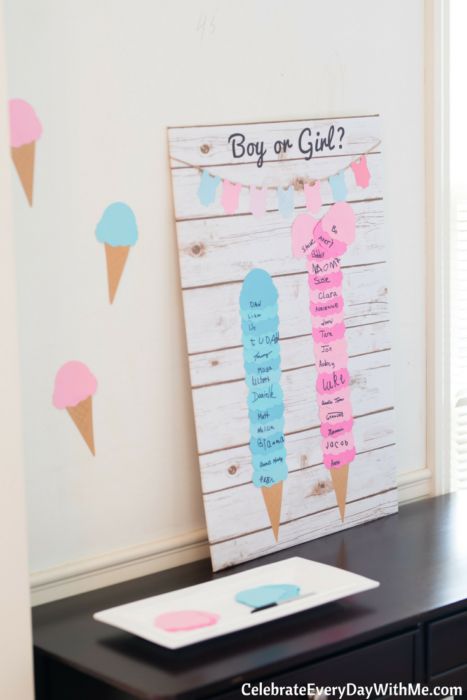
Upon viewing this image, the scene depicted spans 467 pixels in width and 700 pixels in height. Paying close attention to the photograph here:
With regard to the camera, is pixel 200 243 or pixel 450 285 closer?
pixel 200 243

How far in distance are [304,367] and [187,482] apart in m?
0.37

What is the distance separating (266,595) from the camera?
78.4 inches

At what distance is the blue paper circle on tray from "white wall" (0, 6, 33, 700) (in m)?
0.39

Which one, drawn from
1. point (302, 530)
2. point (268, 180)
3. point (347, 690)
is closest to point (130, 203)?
point (268, 180)

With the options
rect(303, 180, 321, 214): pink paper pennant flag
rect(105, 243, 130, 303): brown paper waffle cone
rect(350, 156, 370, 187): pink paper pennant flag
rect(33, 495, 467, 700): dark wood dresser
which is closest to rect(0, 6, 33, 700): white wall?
rect(33, 495, 467, 700): dark wood dresser

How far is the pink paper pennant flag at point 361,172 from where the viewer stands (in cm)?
253

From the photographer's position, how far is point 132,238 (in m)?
2.14

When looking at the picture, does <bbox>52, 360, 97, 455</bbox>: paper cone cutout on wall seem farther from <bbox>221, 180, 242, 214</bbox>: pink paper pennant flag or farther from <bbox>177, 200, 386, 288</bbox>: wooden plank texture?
<bbox>221, 180, 242, 214</bbox>: pink paper pennant flag

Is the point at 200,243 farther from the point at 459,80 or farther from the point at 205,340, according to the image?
the point at 459,80

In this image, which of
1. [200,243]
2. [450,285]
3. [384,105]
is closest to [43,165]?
[200,243]

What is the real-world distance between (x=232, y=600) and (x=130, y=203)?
0.76m

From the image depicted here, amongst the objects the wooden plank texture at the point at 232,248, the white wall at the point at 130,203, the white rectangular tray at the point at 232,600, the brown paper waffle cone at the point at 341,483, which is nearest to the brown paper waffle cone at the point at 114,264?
the white wall at the point at 130,203

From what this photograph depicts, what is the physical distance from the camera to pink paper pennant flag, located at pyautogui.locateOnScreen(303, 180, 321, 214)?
242cm

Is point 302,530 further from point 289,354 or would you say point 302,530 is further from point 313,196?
point 313,196
